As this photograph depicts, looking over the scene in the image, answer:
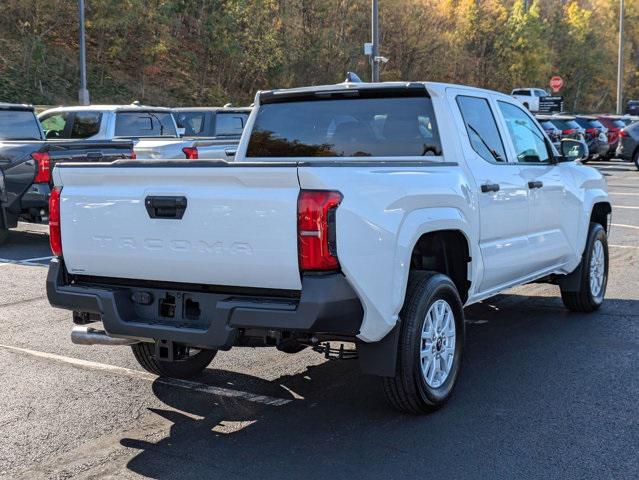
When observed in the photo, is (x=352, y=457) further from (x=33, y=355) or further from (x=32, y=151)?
(x=32, y=151)

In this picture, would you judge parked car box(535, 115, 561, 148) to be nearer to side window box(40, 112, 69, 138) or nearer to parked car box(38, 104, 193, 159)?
parked car box(38, 104, 193, 159)

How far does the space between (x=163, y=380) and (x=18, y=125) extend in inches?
340

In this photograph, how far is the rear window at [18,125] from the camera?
13.0m

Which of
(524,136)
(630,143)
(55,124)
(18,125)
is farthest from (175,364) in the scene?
(630,143)

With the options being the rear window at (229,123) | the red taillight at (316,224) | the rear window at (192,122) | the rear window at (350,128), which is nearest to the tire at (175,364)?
the rear window at (350,128)

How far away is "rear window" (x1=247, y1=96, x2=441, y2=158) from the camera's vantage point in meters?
5.82

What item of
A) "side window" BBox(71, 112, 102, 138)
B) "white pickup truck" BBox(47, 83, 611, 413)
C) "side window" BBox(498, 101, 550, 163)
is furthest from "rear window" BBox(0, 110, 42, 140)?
"side window" BBox(498, 101, 550, 163)

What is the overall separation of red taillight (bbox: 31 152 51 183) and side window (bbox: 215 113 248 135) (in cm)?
620

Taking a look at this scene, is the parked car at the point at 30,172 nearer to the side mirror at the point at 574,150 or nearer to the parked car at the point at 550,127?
the side mirror at the point at 574,150

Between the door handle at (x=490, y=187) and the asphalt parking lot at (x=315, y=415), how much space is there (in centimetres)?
127

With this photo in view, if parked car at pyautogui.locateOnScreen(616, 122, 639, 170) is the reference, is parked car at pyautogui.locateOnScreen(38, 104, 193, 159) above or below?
above

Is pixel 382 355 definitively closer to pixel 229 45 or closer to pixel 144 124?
pixel 144 124

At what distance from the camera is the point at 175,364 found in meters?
5.75

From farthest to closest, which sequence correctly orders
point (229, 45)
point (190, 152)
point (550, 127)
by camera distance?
point (229, 45), point (550, 127), point (190, 152)
